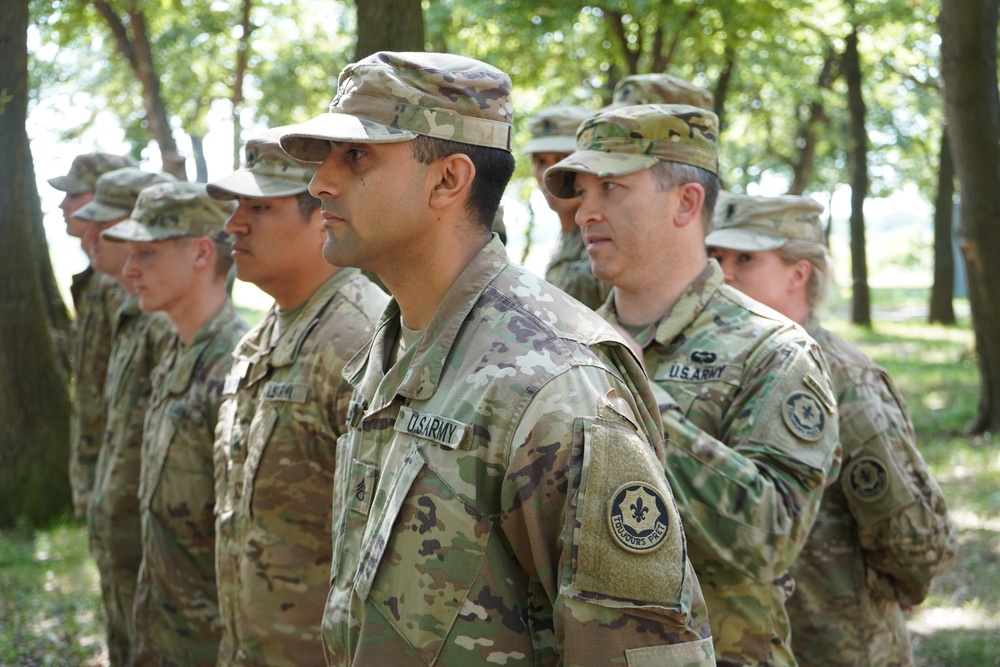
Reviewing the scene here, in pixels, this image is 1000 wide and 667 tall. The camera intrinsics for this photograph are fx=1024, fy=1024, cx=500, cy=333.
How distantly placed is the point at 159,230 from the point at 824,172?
30591 mm

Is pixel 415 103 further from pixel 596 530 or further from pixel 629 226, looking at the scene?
pixel 629 226

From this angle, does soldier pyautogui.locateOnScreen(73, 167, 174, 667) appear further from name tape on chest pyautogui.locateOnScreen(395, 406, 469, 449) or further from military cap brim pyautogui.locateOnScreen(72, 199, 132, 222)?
name tape on chest pyautogui.locateOnScreen(395, 406, 469, 449)

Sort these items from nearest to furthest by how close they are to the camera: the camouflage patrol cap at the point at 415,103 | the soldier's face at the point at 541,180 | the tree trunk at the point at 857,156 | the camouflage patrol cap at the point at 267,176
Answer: the camouflage patrol cap at the point at 415,103 → the camouflage patrol cap at the point at 267,176 → the soldier's face at the point at 541,180 → the tree trunk at the point at 857,156

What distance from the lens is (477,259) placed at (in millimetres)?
2191

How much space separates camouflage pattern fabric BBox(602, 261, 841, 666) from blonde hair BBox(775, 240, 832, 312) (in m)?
0.99

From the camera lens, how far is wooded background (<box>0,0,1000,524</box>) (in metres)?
8.12

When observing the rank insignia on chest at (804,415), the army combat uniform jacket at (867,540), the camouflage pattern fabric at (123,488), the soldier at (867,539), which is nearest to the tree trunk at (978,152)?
the soldier at (867,539)

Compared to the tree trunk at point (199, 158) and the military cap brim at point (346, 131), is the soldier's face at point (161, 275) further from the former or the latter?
the tree trunk at point (199, 158)

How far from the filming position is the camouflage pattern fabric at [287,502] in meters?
3.26

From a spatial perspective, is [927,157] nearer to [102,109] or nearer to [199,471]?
[102,109]

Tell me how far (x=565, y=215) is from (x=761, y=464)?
2810 mm

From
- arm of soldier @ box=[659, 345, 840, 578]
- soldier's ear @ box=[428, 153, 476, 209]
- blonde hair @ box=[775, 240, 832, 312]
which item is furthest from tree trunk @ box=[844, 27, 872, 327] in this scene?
soldier's ear @ box=[428, 153, 476, 209]

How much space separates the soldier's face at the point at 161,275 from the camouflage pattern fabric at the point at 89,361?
2.12 meters

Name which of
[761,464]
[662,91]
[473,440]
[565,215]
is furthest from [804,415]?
[565,215]
